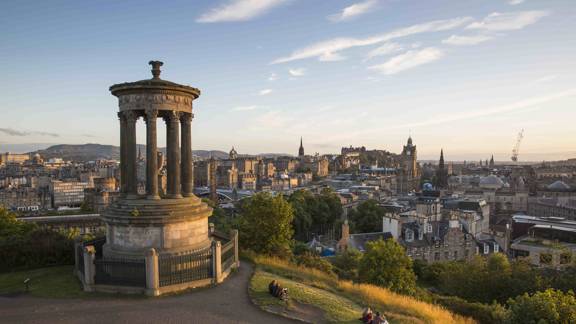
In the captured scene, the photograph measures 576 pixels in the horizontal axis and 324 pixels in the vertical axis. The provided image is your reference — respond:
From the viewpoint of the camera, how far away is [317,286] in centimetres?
1722

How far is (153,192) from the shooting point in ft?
53.4

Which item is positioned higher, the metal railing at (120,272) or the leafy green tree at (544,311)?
the metal railing at (120,272)

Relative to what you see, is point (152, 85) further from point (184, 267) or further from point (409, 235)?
point (409, 235)

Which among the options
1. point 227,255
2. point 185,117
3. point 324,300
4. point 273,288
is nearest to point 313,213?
point 227,255

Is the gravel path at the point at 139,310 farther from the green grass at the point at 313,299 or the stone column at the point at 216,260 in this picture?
the stone column at the point at 216,260

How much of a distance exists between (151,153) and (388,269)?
18605mm

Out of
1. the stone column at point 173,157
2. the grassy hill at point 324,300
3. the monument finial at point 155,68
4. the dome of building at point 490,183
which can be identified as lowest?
the dome of building at point 490,183

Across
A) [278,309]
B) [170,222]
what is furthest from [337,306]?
[170,222]

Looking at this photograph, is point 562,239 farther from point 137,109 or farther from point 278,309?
point 137,109

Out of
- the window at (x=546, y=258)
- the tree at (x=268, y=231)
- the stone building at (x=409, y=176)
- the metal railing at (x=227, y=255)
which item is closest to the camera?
the metal railing at (x=227, y=255)

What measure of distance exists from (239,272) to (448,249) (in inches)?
1479

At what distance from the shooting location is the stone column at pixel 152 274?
13703mm

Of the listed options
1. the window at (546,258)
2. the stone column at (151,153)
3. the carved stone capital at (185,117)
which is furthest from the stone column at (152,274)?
the window at (546,258)

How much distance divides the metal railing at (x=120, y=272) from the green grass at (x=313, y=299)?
410 cm
